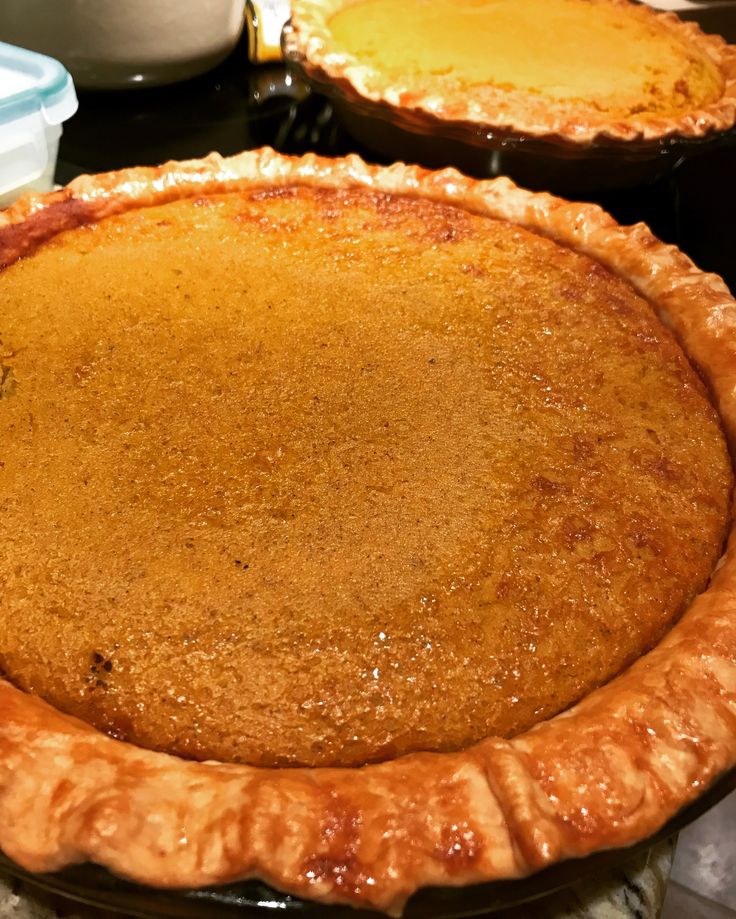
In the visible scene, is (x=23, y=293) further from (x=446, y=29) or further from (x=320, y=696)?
(x=446, y=29)

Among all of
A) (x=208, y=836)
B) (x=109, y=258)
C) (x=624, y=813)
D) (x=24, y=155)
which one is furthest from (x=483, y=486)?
(x=24, y=155)

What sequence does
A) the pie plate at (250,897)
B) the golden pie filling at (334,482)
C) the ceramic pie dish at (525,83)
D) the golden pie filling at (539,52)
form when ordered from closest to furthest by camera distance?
the pie plate at (250,897)
the golden pie filling at (334,482)
the ceramic pie dish at (525,83)
the golden pie filling at (539,52)

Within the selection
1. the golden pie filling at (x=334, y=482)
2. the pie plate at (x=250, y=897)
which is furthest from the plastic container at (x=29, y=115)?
the pie plate at (x=250, y=897)

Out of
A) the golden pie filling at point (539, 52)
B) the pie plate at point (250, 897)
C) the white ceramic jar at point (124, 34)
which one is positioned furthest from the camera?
the golden pie filling at point (539, 52)

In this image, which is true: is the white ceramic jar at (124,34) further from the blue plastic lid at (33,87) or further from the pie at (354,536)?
the pie at (354,536)

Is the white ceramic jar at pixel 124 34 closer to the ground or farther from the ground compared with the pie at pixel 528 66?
closer to the ground

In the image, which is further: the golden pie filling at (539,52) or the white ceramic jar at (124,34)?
the golden pie filling at (539,52)

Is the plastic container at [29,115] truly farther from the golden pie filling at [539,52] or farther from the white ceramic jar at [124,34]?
the golden pie filling at [539,52]
